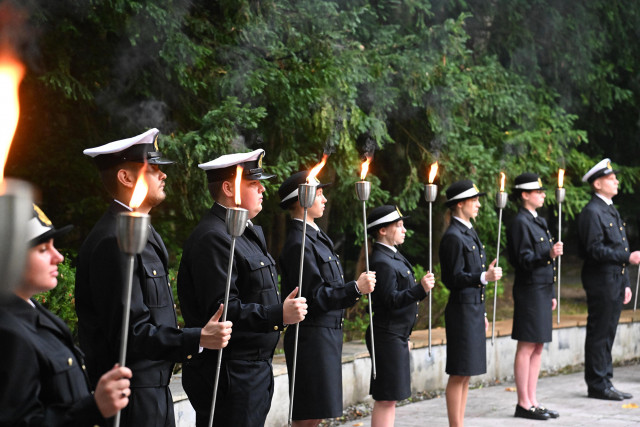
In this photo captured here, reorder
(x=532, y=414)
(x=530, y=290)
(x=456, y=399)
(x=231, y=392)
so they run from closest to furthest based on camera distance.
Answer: (x=231, y=392)
(x=456, y=399)
(x=532, y=414)
(x=530, y=290)

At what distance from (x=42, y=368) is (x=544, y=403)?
7066 millimetres

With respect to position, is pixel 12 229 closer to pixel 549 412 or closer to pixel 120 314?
pixel 120 314

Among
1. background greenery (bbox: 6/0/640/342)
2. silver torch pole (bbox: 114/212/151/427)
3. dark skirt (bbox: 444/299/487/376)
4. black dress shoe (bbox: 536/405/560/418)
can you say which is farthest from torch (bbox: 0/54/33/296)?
black dress shoe (bbox: 536/405/560/418)

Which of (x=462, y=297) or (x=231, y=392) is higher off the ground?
(x=462, y=297)

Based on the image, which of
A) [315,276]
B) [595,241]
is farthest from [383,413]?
[595,241]

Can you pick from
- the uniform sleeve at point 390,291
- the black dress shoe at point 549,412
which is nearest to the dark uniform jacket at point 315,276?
the uniform sleeve at point 390,291

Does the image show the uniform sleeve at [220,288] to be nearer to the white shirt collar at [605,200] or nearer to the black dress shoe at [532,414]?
the black dress shoe at [532,414]

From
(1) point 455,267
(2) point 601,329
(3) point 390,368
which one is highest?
(1) point 455,267

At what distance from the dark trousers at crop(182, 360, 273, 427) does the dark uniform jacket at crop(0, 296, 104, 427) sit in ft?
5.10

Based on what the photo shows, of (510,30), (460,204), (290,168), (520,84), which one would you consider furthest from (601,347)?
(510,30)

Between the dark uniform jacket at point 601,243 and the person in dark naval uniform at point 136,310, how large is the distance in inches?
245

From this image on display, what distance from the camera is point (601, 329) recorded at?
31.9ft

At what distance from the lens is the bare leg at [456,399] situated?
7.49 meters

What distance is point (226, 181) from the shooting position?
16.7 ft
